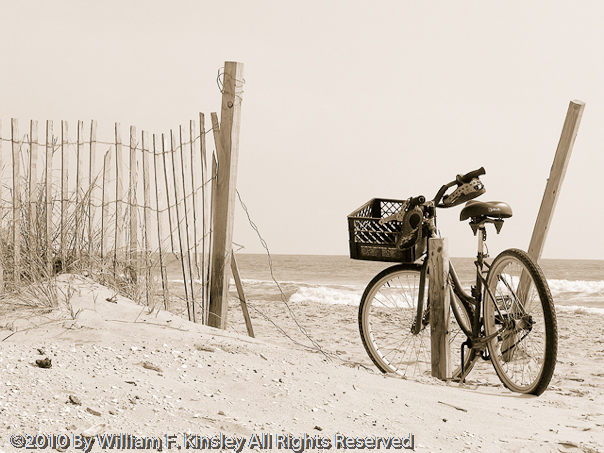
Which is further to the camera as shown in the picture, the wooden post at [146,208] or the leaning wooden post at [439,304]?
the wooden post at [146,208]

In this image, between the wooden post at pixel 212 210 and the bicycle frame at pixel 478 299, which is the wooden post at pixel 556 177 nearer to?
the bicycle frame at pixel 478 299

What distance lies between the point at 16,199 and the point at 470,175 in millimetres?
4018

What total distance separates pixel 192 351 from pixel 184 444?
1044mm

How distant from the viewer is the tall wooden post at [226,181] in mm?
4266

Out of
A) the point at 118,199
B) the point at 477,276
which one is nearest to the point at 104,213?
the point at 118,199

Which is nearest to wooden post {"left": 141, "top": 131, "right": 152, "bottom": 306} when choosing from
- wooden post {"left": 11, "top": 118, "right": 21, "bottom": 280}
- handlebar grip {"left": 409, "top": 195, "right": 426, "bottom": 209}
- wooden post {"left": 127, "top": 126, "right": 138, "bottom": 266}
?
wooden post {"left": 127, "top": 126, "right": 138, "bottom": 266}

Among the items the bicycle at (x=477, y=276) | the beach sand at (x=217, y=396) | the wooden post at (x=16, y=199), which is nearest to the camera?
the beach sand at (x=217, y=396)

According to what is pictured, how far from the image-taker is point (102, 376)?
2512 mm

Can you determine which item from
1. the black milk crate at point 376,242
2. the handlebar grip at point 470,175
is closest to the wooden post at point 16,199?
the black milk crate at point 376,242

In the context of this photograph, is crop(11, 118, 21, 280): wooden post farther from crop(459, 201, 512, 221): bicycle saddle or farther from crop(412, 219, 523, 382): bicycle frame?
crop(459, 201, 512, 221): bicycle saddle

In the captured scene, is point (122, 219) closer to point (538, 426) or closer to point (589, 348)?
point (538, 426)

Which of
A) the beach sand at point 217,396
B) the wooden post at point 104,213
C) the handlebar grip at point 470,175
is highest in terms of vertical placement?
the handlebar grip at point 470,175

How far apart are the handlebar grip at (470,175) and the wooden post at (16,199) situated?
12.9 feet

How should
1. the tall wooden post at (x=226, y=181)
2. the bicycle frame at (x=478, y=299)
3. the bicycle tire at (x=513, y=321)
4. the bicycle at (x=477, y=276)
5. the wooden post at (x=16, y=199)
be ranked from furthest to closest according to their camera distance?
the wooden post at (x=16, y=199) → the tall wooden post at (x=226, y=181) → the bicycle frame at (x=478, y=299) → the bicycle at (x=477, y=276) → the bicycle tire at (x=513, y=321)
